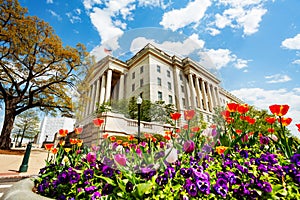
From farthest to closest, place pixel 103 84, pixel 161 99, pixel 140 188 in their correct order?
pixel 103 84, pixel 161 99, pixel 140 188

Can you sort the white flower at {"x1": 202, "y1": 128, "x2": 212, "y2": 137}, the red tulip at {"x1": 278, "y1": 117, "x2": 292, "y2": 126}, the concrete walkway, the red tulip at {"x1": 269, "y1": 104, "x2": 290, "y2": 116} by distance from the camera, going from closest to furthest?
the white flower at {"x1": 202, "y1": 128, "x2": 212, "y2": 137} → the red tulip at {"x1": 269, "y1": 104, "x2": 290, "y2": 116} → the red tulip at {"x1": 278, "y1": 117, "x2": 292, "y2": 126} → the concrete walkway

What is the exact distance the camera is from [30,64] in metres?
12.6

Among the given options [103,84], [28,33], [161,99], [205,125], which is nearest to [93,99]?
[103,84]

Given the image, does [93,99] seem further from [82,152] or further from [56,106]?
[56,106]

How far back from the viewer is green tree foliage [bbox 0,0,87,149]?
1164 cm

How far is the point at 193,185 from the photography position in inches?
47.8

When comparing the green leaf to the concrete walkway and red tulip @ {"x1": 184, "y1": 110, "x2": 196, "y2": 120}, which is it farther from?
the concrete walkway

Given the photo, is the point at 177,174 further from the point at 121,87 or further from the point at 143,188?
the point at 121,87

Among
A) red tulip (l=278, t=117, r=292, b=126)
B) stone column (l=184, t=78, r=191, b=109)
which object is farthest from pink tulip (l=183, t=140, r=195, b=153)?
red tulip (l=278, t=117, r=292, b=126)

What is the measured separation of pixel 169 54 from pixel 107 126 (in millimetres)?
998

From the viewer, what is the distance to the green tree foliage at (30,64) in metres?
11.6

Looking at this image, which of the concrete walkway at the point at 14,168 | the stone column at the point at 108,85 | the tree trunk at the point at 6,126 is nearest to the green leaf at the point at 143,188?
the stone column at the point at 108,85

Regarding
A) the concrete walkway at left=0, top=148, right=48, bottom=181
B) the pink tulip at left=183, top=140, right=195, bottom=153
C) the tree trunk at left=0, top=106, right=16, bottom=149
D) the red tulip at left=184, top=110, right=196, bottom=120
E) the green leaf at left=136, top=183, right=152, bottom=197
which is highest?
the tree trunk at left=0, top=106, right=16, bottom=149

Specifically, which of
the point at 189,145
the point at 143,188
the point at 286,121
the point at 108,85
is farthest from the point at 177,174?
the point at 286,121
